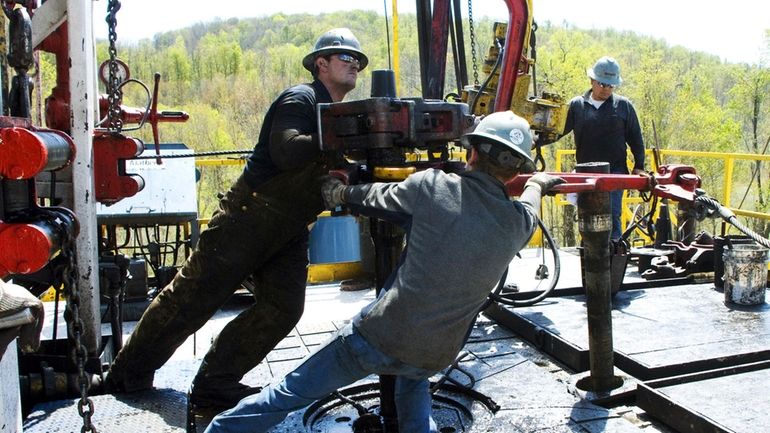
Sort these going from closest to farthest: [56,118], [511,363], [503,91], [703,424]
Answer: [703,424] → [56,118] → [511,363] → [503,91]

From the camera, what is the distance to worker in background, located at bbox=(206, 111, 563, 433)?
8.92 ft

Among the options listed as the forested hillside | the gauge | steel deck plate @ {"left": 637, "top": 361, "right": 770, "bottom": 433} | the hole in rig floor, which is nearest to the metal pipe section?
steel deck plate @ {"left": 637, "top": 361, "right": 770, "bottom": 433}

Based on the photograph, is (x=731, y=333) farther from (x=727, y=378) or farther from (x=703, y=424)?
(x=703, y=424)

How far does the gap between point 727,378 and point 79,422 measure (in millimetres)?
3349

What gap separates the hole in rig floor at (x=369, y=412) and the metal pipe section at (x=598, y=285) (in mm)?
676

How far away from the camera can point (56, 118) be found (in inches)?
147

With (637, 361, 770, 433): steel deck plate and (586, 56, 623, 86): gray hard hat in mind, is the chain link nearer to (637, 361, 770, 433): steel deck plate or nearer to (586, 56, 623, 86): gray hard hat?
(637, 361, 770, 433): steel deck plate

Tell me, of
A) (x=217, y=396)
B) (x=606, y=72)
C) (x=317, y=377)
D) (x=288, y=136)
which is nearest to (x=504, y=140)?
(x=288, y=136)

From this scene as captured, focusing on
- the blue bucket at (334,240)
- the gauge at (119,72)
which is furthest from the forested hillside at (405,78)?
the blue bucket at (334,240)

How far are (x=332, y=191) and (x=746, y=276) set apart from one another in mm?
3527

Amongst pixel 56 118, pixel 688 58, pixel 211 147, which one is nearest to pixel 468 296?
pixel 56 118

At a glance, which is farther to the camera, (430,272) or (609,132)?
(609,132)

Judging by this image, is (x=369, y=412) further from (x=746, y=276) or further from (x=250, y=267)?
(x=746, y=276)

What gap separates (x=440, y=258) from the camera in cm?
271
